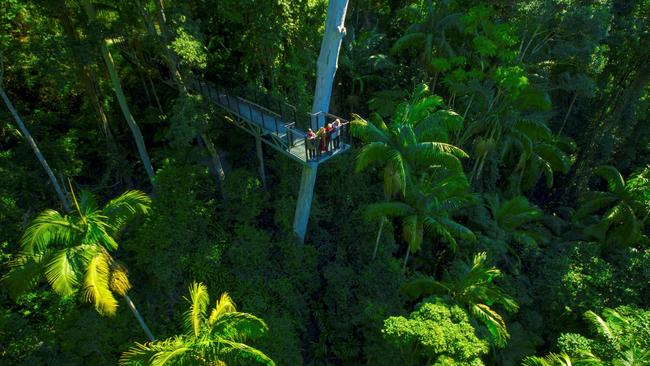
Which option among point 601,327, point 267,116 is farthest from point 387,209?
point 601,327

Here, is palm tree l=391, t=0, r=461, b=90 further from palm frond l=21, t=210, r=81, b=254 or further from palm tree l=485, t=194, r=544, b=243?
palm frond l=21, t=210, r=81, b=254

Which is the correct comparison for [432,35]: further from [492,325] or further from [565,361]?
[565,361]

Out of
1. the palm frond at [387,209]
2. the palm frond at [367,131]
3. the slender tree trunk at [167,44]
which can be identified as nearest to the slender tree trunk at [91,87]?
the slender tree trunk at [167,44]

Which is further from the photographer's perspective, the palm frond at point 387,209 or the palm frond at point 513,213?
the palm frond at point 513,213

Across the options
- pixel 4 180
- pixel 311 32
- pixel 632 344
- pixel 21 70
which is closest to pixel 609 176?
pixel 632 344

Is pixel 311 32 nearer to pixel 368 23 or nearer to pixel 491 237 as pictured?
pixel 368 23

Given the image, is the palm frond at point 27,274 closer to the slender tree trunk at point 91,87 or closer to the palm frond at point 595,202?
the slender tree trunk at point 91,87

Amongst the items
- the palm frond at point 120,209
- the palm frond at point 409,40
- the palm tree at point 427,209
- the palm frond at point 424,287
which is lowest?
the palm frond at point 424,287
